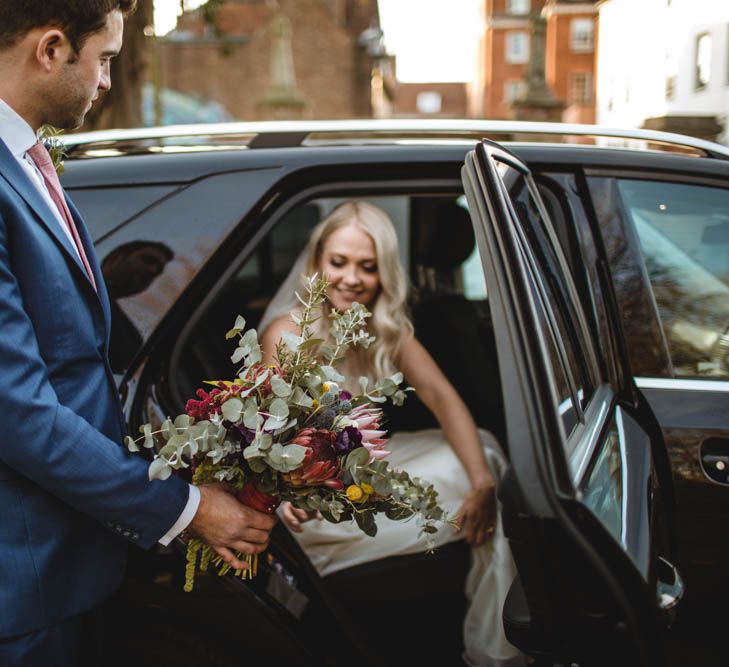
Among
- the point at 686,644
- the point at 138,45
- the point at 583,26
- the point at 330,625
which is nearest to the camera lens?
the point at 686,644

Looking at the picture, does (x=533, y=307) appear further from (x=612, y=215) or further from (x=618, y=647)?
(x=612, y=215)

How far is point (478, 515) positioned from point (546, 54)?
46806mm

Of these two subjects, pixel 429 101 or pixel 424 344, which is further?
pixel 429 101

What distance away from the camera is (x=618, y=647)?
121cm

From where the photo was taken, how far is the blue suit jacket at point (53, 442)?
132cm

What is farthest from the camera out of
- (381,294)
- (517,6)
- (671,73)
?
(517,6)

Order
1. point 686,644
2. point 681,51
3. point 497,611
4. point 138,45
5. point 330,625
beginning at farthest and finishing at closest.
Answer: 1. point 681,51
2. point 138,45
3. point 497,611
4. point 330,625
5. point 686,644

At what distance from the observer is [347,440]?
1.47m

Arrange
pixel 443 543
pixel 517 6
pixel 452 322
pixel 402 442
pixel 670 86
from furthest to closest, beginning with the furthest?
pixel 517 6
pixel 670 86
pixel 452 322
pixel 402 442
pixel 443 543

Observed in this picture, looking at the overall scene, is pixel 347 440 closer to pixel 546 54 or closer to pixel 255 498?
pixel 255 498

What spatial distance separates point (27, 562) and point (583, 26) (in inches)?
1868


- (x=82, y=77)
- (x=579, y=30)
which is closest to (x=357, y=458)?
(x=82, y=77)

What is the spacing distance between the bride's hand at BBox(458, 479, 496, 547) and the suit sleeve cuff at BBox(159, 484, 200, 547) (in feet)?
4.12

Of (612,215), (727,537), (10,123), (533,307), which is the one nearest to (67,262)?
(10,123)
